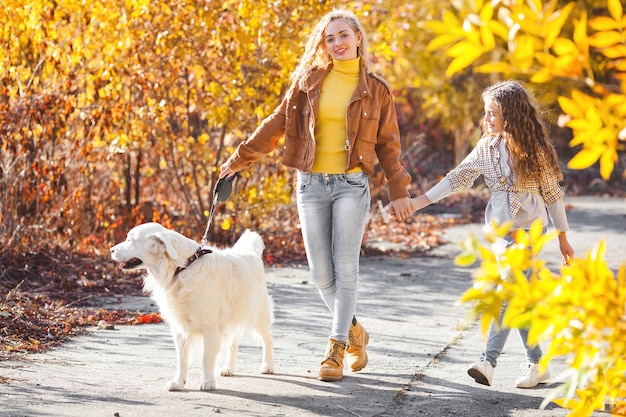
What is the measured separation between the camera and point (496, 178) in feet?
19.4

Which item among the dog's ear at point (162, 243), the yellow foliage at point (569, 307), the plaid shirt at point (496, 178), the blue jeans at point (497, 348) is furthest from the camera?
the plaid shirt at point (496, 178)

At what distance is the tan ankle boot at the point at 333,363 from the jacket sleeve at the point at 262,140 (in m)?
1.24

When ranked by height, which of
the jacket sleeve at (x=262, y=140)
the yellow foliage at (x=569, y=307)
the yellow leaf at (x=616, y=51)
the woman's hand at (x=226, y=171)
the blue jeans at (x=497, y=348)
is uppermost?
the yellow leaf at (x=616, y=51)

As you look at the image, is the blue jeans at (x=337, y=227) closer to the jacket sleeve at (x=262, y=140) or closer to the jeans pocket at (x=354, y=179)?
the jeans pocket at (x=354, y=179)

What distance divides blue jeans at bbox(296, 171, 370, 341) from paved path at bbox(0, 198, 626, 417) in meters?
0.49

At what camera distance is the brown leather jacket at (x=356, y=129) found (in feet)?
19.2

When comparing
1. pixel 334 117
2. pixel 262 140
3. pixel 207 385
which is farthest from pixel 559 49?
pixel 262 140

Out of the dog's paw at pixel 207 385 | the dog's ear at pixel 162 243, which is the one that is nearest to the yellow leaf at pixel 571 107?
the dog's ear at pixel 162 243

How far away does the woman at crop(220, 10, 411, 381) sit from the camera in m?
5.85

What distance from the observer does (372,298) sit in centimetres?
899

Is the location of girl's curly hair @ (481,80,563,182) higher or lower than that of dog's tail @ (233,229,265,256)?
higher

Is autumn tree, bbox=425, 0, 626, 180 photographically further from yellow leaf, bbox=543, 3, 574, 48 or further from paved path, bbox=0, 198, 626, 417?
paved path, bbox=0, 198, 626, 417

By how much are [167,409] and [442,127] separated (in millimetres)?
17455

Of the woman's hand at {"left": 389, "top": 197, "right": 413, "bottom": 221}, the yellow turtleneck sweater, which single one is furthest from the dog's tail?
the woman's hand at {"left": 389, "top": 197, "right": 413, "bottom": 221}
